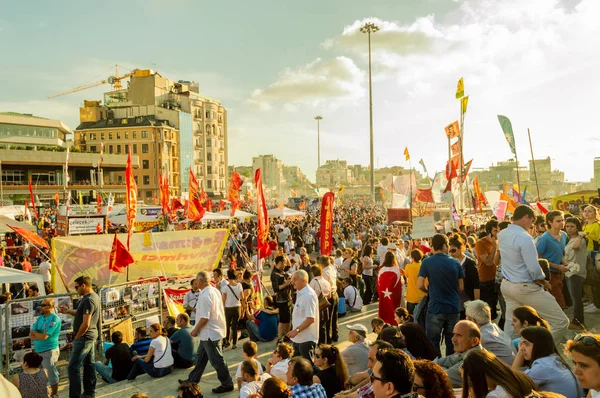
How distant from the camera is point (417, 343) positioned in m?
4.99

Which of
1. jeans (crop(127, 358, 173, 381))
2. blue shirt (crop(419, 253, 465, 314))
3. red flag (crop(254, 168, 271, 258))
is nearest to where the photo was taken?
blue shirt (crop(419, 253, 465, 314))

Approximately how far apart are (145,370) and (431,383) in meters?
5.75

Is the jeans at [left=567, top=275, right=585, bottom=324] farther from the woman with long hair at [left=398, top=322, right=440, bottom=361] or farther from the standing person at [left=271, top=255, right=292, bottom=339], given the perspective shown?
the standing person at [left=271, top=255, right=292, bottom=339]

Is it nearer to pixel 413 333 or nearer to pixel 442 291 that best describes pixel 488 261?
pixel 442 291

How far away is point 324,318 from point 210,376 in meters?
2.20

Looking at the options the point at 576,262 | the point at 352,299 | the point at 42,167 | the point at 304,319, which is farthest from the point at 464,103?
the point at 42,167

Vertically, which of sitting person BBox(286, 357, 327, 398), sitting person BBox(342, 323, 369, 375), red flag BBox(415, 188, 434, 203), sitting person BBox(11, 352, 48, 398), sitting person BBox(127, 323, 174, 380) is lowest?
sitting person BBox(127, 323, 174, 380)

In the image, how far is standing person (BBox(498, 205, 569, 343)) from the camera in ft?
16.8

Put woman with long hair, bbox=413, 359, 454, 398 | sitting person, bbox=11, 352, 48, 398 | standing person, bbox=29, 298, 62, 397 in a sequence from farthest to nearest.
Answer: standing person, bbox=29, 298, 62, 397 < sitting person, bbox=11, 352, 48, 398 < woman with long hair, bbox=413, 359, 454, 398

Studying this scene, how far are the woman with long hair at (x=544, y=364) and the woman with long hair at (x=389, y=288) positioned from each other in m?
4.05

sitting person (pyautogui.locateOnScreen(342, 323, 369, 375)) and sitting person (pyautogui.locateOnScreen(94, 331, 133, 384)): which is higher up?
sitting person (pyautogui.locateOnScreen(342, 323, 369, 375))

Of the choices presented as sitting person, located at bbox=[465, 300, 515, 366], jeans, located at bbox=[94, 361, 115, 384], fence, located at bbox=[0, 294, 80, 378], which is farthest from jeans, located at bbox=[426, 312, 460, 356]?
fence, located at bbox=[0, 294, 80, 378]

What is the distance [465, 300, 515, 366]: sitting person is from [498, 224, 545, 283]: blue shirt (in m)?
0.88

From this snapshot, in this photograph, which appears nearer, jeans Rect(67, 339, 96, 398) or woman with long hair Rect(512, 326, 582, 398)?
woman with long hair Rect(512, 326, 582, 398)
